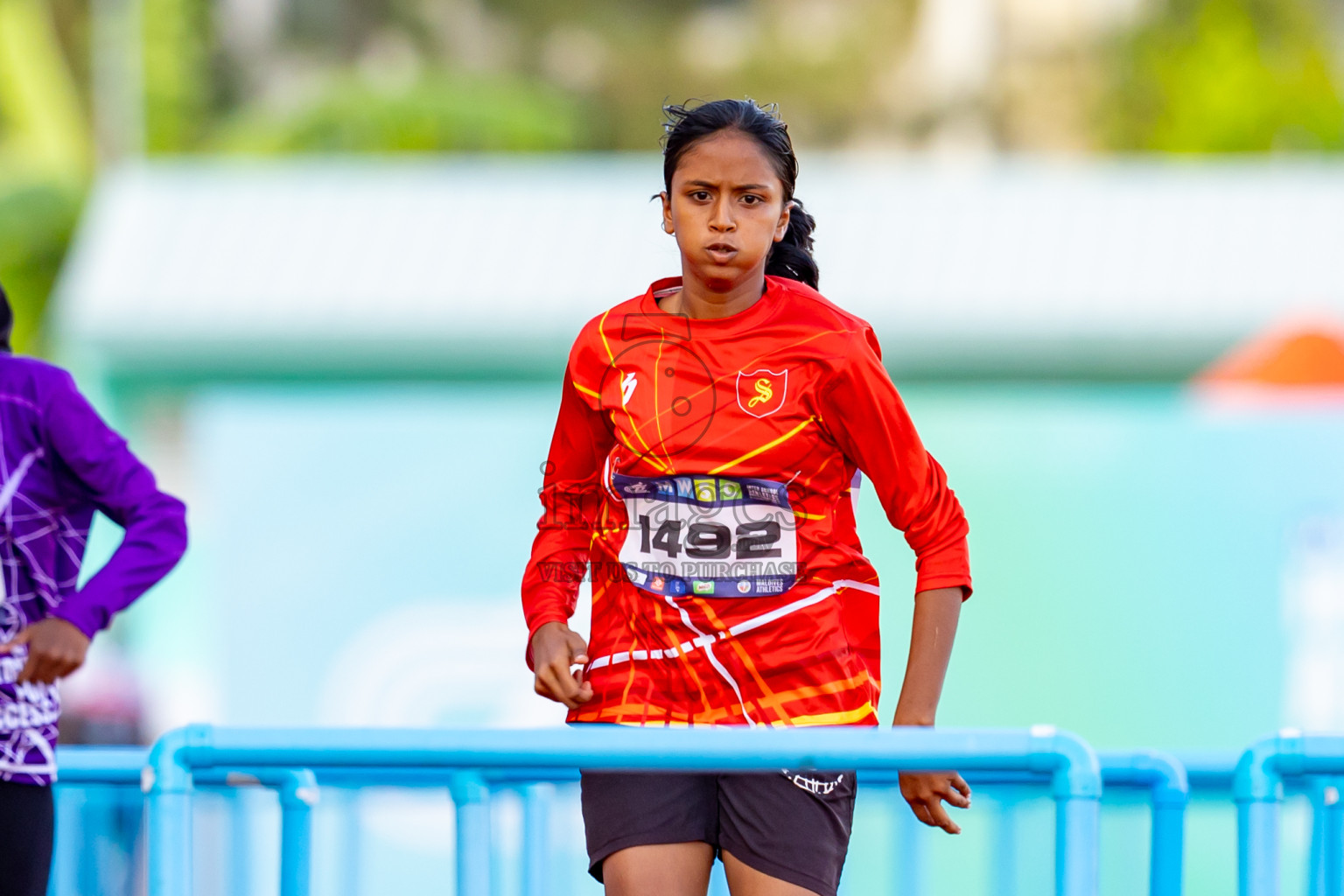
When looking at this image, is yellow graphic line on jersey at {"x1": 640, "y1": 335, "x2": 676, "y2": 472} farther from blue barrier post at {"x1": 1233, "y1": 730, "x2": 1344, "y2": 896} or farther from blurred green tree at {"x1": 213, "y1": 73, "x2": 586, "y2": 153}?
blurred green tree at {"x1": 213, "y1": 73, "x2": 586, "y2": 153}

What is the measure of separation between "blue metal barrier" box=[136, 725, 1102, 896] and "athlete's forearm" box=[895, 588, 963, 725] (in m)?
0.20

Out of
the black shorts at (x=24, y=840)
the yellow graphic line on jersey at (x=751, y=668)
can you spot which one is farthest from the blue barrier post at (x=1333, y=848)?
the black shorts at (x=24, y=840)

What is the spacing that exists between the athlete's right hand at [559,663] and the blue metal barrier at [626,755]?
228 millimetres

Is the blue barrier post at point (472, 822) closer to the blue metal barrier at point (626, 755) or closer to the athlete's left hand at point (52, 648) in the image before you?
the blue metal barrier at point (626, 755)

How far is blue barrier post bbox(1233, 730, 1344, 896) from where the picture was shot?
270cm

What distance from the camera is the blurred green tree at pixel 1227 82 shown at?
24.5 m

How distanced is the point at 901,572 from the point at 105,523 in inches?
297

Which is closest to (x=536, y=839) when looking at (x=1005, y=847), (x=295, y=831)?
(x=295, y=831)

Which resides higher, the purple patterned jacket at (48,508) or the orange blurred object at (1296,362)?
the orange blurred object at (1296,362)

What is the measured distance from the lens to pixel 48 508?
307cm

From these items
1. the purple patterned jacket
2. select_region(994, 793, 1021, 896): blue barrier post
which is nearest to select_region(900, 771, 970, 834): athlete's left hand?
select_region(994, 793, 1021, 896): blue barrier post

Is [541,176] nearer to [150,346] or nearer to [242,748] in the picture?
[150,346]

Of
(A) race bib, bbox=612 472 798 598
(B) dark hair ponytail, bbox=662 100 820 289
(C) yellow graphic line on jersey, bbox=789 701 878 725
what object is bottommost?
(C) yellow graphic line on jersey, bbox=789 701 878 725

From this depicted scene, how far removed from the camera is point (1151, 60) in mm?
28266
